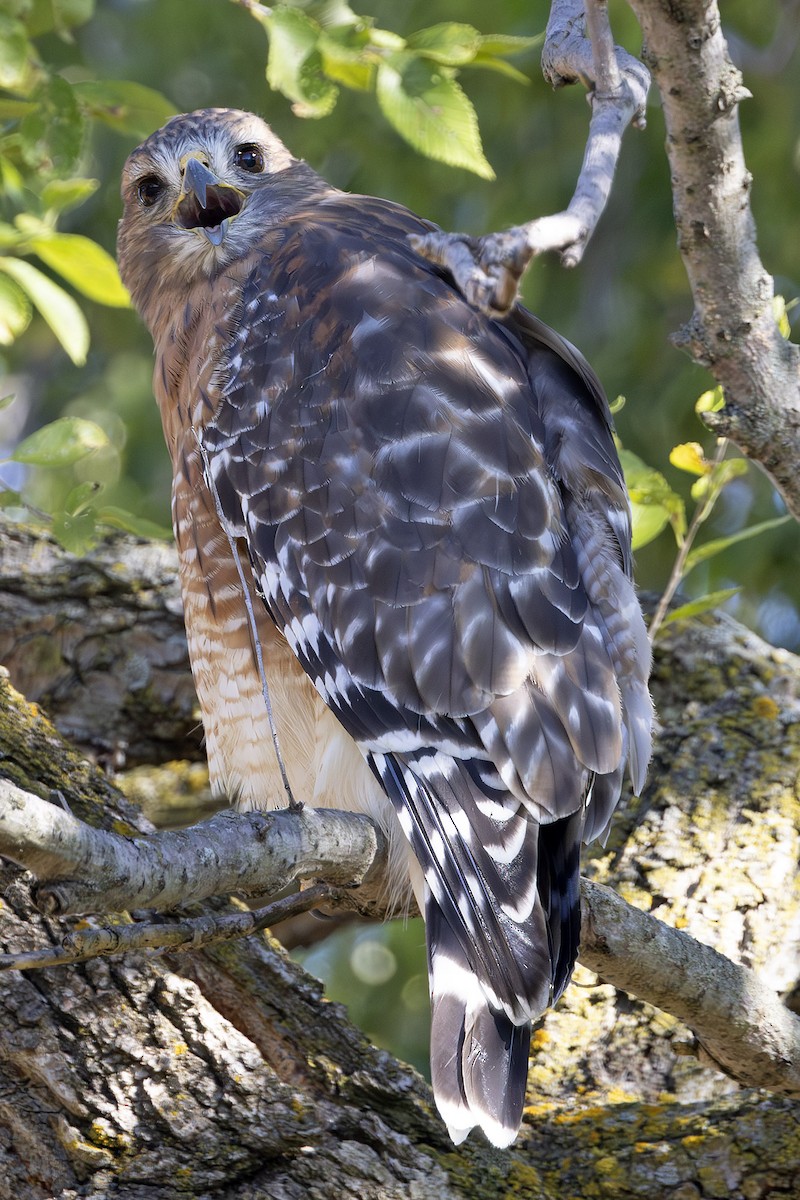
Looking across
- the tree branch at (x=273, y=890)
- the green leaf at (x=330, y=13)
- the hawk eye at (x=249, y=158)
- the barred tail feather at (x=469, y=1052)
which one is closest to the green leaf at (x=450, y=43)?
the green leaf at (x=330, y=13)

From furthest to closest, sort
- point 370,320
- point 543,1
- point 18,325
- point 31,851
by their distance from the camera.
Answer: point 543,1 < point 18,325 < point 370,320 < point 31,851

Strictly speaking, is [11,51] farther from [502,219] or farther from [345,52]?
[502,219]

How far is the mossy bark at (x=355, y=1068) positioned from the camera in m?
2.04

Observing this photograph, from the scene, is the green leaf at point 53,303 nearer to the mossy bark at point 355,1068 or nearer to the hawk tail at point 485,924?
the mossy bark at point 355,1068

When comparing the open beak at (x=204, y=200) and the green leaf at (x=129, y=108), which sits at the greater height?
the green leaf at (x=129, y=108)

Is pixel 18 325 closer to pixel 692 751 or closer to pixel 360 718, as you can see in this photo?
pixel 360 718

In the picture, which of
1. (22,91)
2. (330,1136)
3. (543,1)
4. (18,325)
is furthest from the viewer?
(543,1)

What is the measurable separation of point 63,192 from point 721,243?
165 cm

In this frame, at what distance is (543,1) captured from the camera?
4309 millimetres

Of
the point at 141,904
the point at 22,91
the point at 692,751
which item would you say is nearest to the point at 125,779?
the point at 692,751

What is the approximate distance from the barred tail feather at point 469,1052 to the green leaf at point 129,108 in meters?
2.18

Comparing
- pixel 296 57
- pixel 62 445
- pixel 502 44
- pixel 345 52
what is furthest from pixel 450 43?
pixel 62 445

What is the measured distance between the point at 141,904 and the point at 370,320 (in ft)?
5.16

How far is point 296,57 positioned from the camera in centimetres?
286
